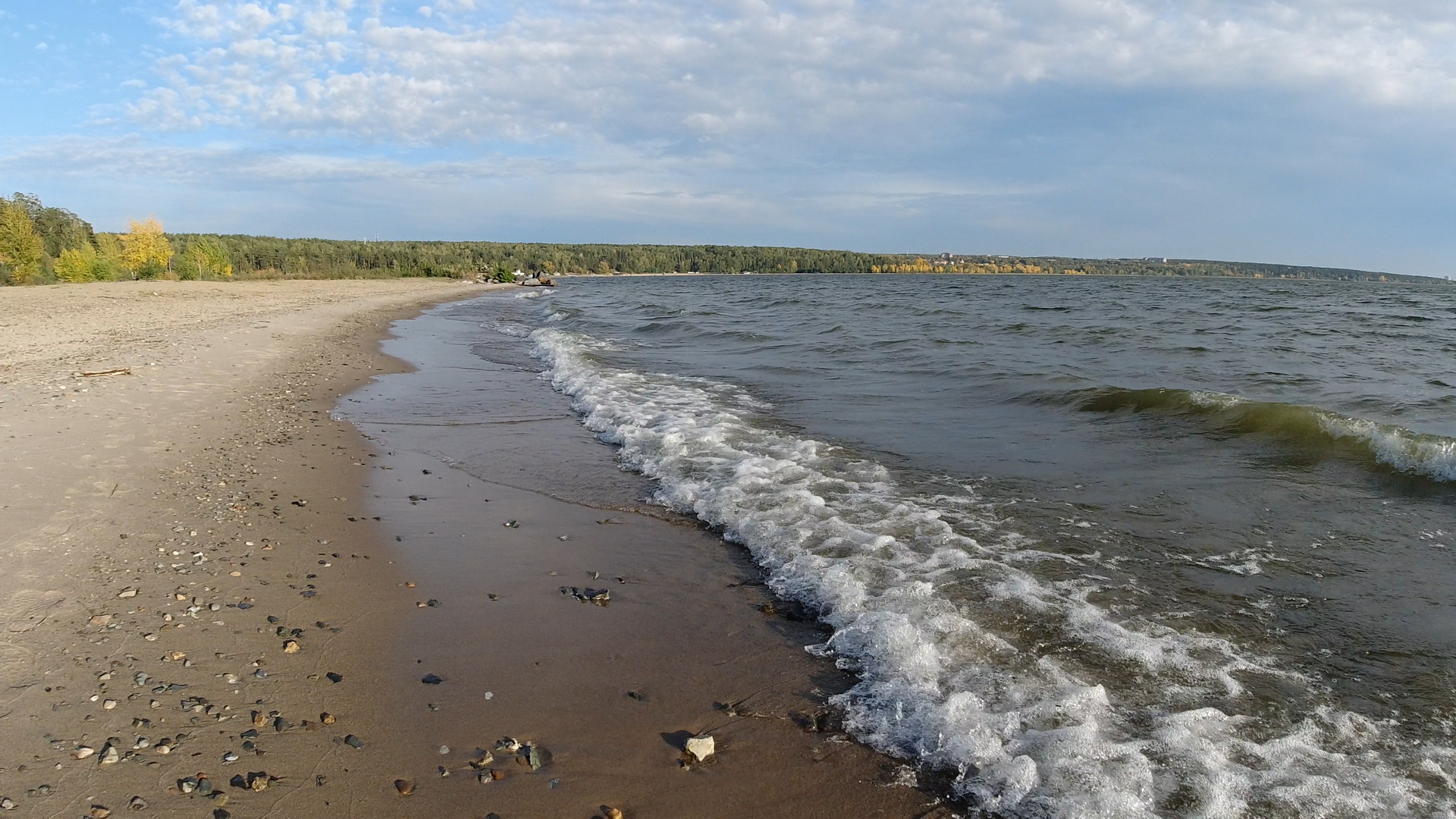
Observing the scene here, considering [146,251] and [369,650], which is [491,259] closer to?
[146,251]

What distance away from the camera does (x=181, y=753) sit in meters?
2.84

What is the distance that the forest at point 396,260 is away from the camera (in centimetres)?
3178

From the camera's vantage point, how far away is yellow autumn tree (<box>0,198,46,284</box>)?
98.8 ft

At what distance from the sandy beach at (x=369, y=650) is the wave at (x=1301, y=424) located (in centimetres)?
672

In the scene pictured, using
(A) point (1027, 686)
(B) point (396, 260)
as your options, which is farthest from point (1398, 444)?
(B) point (396, 260)

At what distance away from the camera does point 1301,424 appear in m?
8.65

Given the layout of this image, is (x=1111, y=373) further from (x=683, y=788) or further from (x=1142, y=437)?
(x=683, y=788)

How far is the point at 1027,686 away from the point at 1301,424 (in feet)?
23.9

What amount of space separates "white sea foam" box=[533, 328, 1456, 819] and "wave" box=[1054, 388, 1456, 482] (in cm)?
470

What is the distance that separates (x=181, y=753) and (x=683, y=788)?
1869mm

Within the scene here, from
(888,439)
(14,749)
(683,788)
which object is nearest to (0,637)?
(14,749)

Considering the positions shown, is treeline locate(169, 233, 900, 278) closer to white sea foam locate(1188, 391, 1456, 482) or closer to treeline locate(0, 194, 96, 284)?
treeline locate(0, 194, 96, 284)

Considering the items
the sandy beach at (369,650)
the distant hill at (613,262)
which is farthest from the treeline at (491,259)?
the sandy beach at (369,650)

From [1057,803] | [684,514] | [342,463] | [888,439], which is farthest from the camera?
[888,439]
